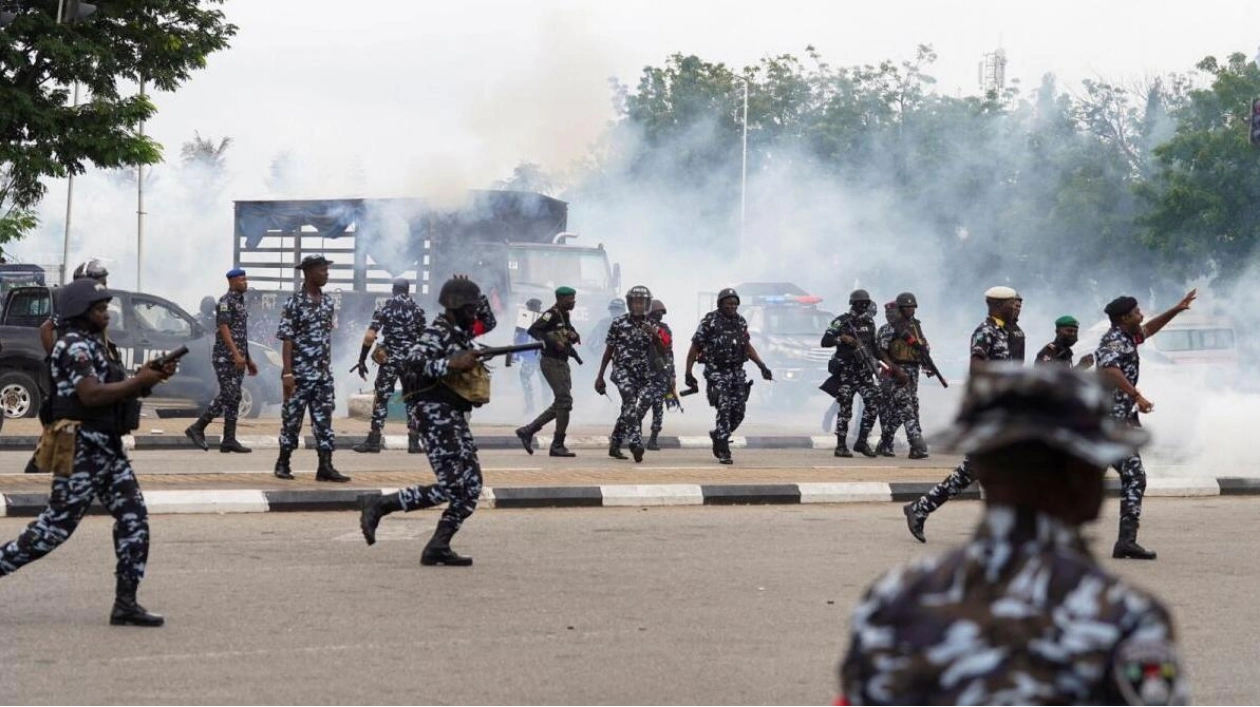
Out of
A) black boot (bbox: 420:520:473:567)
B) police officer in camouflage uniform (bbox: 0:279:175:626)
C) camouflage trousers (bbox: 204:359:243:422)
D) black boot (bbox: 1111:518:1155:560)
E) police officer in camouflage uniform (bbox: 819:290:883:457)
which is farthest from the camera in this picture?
police officer in camouflage uniform (bbox: 819:290:883:457)

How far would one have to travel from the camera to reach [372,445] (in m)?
17.6

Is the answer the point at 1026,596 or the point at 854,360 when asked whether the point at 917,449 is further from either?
the point at 1026,596

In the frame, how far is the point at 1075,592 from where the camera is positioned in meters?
2.49

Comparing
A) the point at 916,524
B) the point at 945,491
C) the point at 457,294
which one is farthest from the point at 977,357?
the point at 457,294

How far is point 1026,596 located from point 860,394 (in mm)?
16409

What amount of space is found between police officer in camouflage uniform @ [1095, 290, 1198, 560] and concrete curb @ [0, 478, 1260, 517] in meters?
3.55

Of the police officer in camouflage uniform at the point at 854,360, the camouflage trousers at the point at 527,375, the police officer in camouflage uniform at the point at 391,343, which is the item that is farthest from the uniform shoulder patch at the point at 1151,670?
the camouflage trousers at the point at 527,375

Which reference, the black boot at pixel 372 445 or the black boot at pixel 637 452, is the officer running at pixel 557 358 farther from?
the black boot at pixel 372 445

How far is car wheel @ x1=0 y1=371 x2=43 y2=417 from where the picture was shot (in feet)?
69.1

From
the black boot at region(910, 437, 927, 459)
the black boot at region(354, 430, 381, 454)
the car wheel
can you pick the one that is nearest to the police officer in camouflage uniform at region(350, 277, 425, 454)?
the black boot at region(354, 430, 381, 454)

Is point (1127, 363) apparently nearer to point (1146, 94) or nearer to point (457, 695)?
point (457, 695)

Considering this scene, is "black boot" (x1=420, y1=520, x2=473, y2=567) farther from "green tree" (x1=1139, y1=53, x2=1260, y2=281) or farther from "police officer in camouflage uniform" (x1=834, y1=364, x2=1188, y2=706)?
"green tree" (x1=1139, y1=53, x2=1260, y2=281)

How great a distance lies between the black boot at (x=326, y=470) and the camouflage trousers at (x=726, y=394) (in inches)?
185

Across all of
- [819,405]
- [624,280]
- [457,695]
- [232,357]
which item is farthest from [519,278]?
[457,695]
